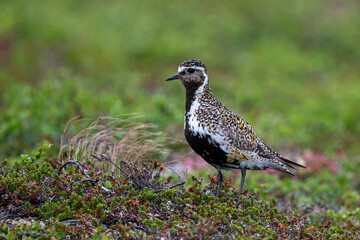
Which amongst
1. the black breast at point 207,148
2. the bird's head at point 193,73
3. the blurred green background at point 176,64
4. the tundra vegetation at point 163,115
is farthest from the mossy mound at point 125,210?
the blurred green background at point 176,64

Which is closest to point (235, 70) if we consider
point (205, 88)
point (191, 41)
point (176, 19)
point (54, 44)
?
point (191, 41)

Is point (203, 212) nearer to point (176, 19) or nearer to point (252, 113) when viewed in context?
point (252, 113)

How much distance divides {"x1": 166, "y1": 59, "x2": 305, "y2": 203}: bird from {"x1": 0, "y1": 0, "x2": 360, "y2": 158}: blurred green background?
343cm

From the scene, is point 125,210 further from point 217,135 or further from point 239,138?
point 239,138

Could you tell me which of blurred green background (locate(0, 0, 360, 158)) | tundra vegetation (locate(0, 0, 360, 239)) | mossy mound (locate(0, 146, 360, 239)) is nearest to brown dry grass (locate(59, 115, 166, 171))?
tundra vegetation (locate(0, 0, 360, 239))

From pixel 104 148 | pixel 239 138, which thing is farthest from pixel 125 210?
pixel 104 148

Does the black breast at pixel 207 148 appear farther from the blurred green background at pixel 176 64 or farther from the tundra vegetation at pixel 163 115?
the blurred green background at pixel 176 64

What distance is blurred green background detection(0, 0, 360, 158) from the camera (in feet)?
35.0

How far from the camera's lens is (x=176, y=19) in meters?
19.7

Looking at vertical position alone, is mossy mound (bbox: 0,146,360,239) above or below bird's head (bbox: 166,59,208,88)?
below

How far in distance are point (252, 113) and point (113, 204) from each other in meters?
7.92

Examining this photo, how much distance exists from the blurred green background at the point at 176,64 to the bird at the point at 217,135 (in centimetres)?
343

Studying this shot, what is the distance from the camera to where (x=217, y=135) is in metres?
5.80

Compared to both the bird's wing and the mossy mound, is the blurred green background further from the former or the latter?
the bird's wing
